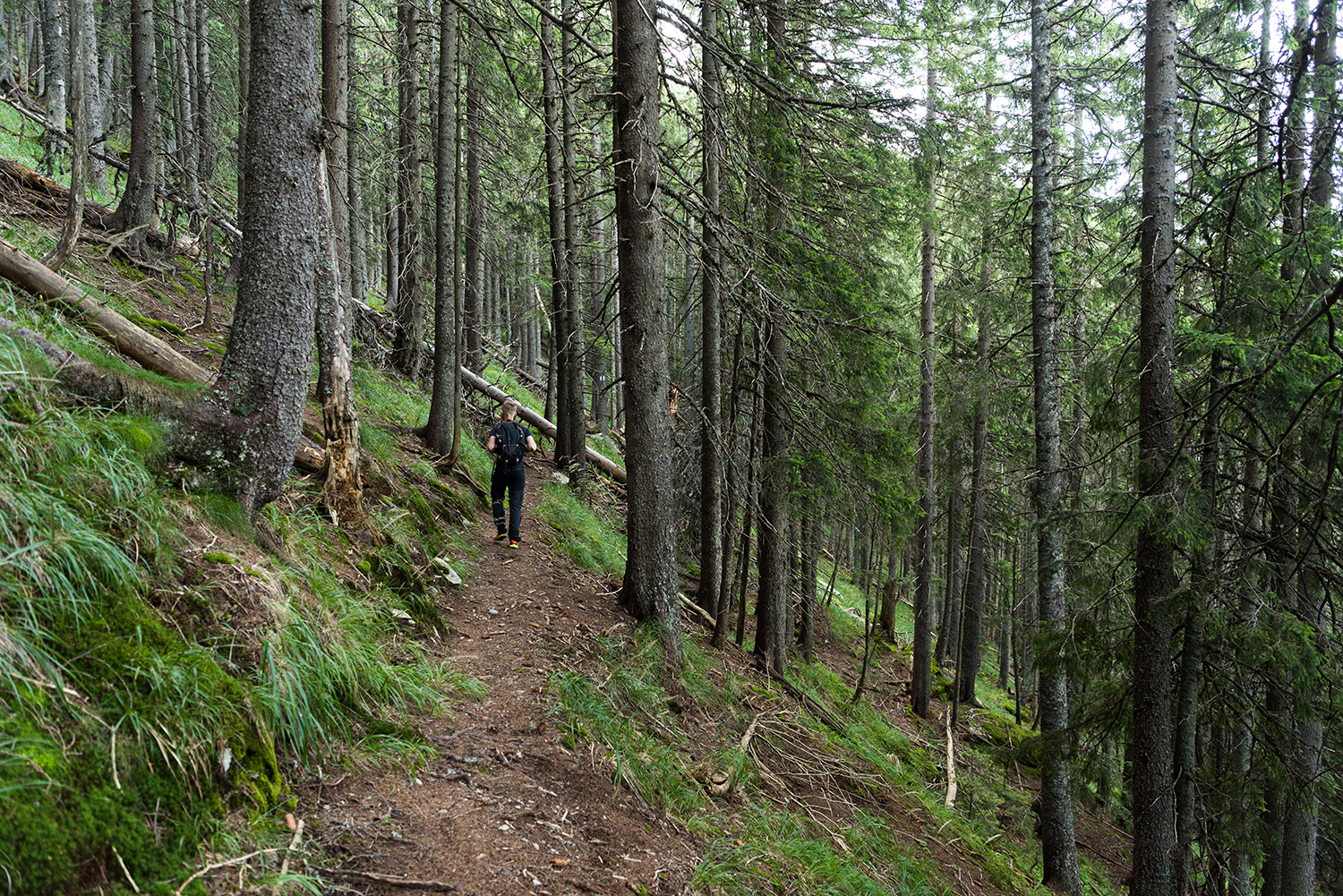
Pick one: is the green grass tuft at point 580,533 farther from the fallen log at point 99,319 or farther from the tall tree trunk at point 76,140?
the tall tree trunk at point 76,140

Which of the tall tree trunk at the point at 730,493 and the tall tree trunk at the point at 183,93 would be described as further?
the tall tree trunk at the point at 183,93

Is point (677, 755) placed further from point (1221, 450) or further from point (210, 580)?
point (1221, 450)

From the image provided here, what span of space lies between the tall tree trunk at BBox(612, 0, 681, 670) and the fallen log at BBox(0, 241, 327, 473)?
11.6 feet

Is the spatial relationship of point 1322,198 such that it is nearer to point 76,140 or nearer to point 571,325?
point 571,325

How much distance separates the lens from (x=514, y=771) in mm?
4148

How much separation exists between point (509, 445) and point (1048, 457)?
7252 millimetres

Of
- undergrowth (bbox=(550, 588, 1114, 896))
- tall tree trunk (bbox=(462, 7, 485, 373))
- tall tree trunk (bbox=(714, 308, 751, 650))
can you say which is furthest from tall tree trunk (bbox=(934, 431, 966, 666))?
tall tree trunk (bbox=(462, 7, 485, 373))

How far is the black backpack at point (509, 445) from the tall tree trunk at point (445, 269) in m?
1.01

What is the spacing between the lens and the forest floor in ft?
10.5

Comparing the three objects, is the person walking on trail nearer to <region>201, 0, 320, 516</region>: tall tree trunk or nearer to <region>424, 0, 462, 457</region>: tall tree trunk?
<region>424, 0, 462, 457</region>: tall tree trunk

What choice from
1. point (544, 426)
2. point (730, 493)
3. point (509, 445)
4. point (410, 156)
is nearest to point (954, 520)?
point (544, 426)

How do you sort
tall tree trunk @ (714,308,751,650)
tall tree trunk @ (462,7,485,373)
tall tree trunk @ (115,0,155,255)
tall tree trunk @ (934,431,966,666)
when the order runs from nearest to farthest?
tall tree trunk @ (714,308,751,650)
tall tree trunk @ (115,0,155,255)
tall tree trunk @ (462,7,485,373)
tall tree trunk @ (934,431,966,666)

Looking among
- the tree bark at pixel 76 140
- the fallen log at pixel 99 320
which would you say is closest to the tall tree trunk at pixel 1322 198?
the fallen log at pixel 99 320

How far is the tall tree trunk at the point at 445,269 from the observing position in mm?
9680
